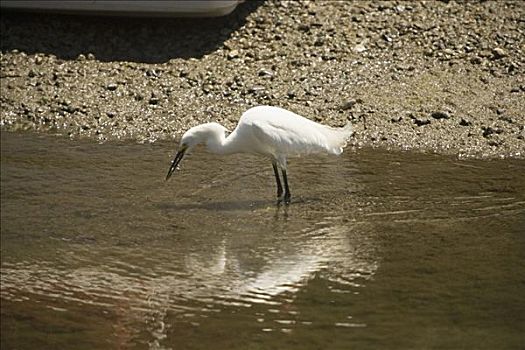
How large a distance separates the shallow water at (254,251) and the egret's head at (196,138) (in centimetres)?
22

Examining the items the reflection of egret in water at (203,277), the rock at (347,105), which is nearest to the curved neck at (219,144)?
the reflection of egret in water at (203,277)

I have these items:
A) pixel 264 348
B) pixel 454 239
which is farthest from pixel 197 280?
pixel 454 239

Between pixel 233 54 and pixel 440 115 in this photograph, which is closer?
pixel 440 115

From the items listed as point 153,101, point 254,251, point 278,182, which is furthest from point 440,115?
point 254,251

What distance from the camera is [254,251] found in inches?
275

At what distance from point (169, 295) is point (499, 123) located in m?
4.15

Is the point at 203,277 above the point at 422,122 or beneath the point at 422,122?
beneath

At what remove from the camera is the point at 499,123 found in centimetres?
952

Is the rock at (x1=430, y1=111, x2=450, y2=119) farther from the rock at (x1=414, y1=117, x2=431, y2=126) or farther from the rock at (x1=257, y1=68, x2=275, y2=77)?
the rock at (x1=257, y1=68, x2=275, y2=77)

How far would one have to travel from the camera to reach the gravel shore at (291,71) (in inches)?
378

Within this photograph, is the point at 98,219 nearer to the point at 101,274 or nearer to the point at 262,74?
the point at 101,274

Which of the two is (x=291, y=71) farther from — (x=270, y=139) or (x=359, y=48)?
(x=270, y=139)

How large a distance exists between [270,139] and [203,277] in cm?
174

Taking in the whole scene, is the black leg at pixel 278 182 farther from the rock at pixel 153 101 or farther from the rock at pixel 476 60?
the rock at pixel 476 60
